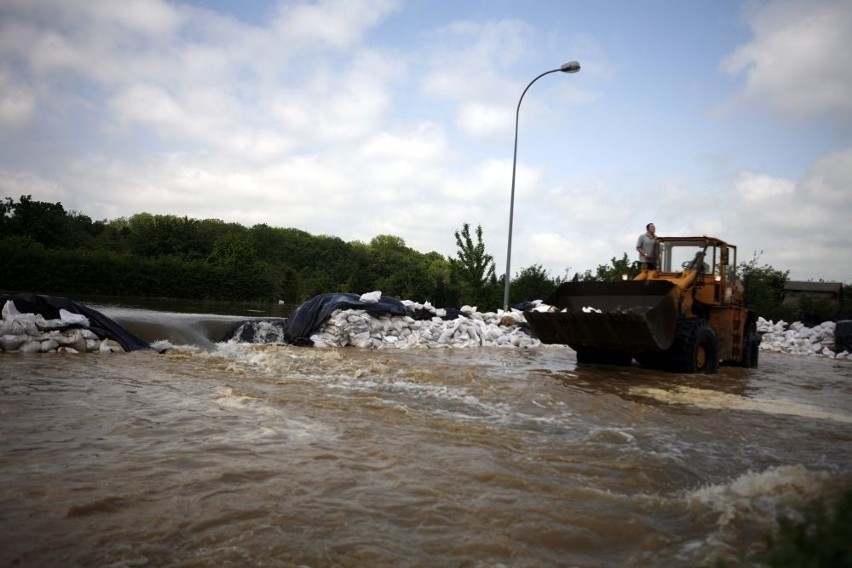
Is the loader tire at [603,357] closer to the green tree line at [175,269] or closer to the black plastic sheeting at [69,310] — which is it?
the black plastic sheeting at [69,310]

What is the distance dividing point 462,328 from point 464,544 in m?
11.1

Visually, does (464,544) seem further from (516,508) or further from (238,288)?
(238,288)

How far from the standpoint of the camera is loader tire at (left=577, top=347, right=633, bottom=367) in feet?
31.8

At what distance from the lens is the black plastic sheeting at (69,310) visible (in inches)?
336

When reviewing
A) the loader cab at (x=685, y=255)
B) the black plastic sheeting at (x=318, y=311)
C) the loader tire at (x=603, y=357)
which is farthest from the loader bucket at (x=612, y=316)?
the black plastic sheeting at (x=318, y=311)

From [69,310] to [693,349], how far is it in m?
9.83

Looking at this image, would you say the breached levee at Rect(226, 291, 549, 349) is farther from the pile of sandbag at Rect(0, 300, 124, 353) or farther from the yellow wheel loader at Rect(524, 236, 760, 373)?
the pile of sandbag at Rect(0, 300, 124, 353)

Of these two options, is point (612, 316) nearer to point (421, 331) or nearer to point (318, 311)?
point (421, 331)

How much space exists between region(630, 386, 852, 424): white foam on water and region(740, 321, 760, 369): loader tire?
4172mm

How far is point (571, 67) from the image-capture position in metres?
15.5

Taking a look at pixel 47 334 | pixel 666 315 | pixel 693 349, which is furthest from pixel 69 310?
pixel 693 349

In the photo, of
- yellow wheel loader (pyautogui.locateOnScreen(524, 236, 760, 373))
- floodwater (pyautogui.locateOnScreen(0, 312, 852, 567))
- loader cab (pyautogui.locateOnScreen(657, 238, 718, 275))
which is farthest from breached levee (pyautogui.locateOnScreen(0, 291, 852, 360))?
loader cab (pyautogui.locateOnScreen(657, 238, 718, 275))

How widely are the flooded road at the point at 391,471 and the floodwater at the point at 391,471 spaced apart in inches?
0.5

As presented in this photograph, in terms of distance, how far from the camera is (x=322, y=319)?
11938 millimetres
